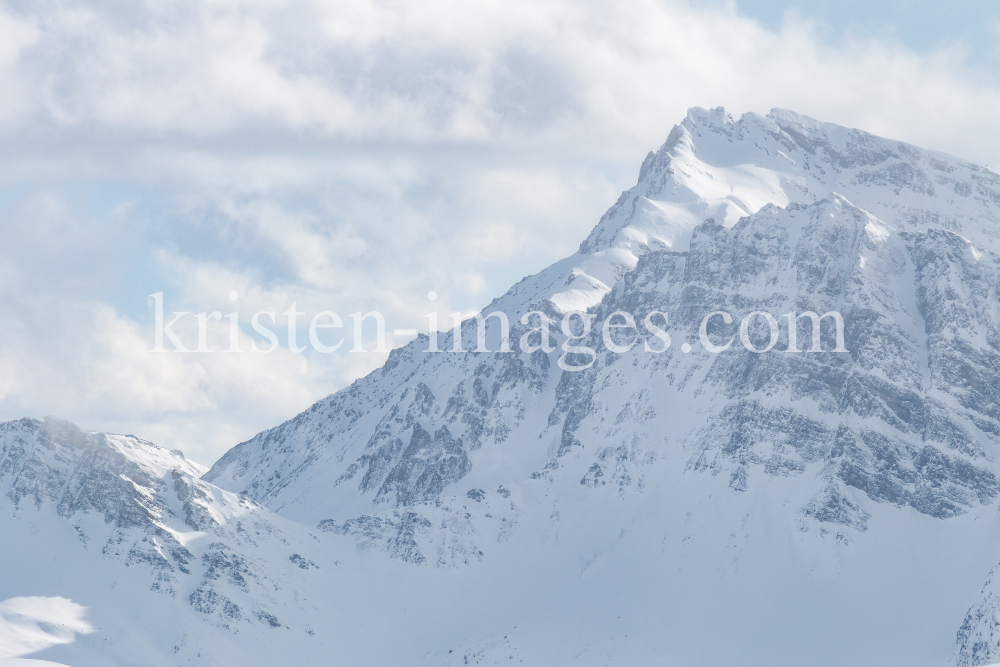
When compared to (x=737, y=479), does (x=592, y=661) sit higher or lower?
lower

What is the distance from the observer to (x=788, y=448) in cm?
19912

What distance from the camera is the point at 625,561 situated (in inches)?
7692

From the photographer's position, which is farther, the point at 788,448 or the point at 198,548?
the point at 788,448

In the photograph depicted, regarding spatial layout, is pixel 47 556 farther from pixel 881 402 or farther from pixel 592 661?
pixel 881 402

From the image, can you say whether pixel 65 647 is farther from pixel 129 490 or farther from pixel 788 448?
pixel 788 448

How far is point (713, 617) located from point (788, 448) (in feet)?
114

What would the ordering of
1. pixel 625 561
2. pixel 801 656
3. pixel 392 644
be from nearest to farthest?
pixel 801 656 < pixel 392 644 < pixel 625 561

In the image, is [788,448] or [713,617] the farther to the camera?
[788,448]

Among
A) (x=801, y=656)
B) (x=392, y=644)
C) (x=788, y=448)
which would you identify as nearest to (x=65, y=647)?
(x=392, y=644)

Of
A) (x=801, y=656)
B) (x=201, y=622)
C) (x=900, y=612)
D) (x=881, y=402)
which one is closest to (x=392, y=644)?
(x=201, y=622)

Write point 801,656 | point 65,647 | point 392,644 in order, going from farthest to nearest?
point 392,644
point 801,656
point 65,647

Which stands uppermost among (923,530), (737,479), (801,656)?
(737,479)

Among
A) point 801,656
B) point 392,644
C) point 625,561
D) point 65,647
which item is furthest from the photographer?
point 625,561

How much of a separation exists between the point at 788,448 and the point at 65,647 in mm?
113776
